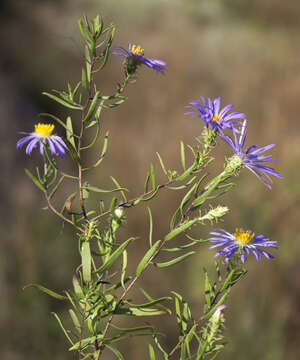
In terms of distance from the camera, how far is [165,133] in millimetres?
3062

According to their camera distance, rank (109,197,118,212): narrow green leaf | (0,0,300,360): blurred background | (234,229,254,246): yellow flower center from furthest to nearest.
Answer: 1. (0,0,300,360): blurred background
2. (234,229,254,246): yellow flower center
3. (109,197,118,212): narrow green leaf

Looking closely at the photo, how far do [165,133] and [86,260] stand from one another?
8.56 ft

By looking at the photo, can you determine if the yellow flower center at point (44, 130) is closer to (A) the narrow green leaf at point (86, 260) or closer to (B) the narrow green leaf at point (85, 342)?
(A) the narrow green leaf at point (86, 260)

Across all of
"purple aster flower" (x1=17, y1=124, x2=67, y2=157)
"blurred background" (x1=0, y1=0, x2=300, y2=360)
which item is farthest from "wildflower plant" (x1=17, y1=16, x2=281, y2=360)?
"blurred background" (x1=0, y1=0, x2=300, y2=360)

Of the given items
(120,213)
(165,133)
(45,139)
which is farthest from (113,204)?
(165,133)

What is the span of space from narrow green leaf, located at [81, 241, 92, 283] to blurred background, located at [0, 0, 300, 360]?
160cm

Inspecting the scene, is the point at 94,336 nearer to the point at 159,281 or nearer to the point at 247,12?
the point at 159,281

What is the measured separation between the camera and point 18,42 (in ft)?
11.7

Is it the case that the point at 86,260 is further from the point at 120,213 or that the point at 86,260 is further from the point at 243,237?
the point at 243,237

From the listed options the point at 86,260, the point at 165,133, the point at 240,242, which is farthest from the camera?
the point at 165,133

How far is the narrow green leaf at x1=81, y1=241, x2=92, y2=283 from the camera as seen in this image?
1.62 ft

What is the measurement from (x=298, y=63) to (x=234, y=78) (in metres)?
0.57

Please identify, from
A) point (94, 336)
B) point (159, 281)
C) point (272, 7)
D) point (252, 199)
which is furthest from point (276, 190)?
point (272, 7)

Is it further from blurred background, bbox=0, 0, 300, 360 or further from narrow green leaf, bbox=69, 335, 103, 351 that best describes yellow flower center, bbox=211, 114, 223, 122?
blurred background, bbox=0, 0, 300, 360
